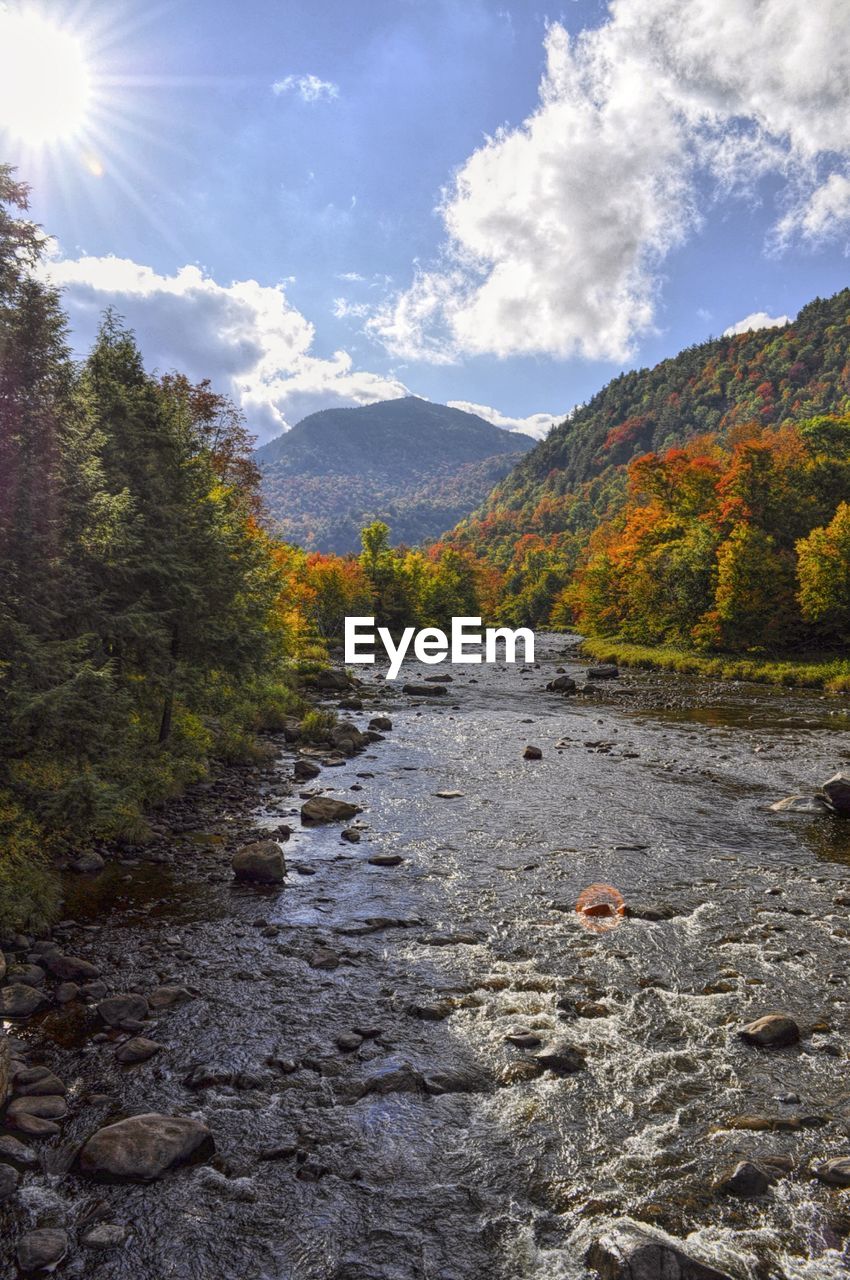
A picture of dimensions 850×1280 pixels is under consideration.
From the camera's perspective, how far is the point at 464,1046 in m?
8.78

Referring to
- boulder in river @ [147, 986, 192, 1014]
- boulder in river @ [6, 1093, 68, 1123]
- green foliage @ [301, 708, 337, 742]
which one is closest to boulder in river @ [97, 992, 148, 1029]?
boulder in river @ [147, 986, 192, 1014]

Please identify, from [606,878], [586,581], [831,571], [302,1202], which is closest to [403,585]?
[586,581]

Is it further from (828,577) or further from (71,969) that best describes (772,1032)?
(828,577)

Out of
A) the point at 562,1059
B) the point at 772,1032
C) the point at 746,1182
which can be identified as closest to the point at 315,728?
the point at 562,1059

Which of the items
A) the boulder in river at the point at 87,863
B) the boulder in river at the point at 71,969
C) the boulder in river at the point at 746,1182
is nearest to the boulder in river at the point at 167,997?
the boulder in river at the point at 71,969

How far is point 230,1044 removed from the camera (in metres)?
8.64

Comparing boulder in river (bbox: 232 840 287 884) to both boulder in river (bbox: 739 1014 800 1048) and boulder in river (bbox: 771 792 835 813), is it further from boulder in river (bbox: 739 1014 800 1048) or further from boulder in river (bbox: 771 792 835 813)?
boulder in river (bbox: 771 792 835 813)

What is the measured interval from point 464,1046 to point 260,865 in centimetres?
657

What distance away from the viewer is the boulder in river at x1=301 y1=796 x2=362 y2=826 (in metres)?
18.5

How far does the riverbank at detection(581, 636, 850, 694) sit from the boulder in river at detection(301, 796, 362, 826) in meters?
34.9

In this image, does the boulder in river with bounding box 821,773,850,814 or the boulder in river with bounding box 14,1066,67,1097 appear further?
the boulder in river with bounding box 821,773,850,814

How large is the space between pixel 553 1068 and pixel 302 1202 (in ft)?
11.1

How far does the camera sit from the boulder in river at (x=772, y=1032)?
28.5ft

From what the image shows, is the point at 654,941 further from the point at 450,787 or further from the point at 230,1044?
the point at 450,787
